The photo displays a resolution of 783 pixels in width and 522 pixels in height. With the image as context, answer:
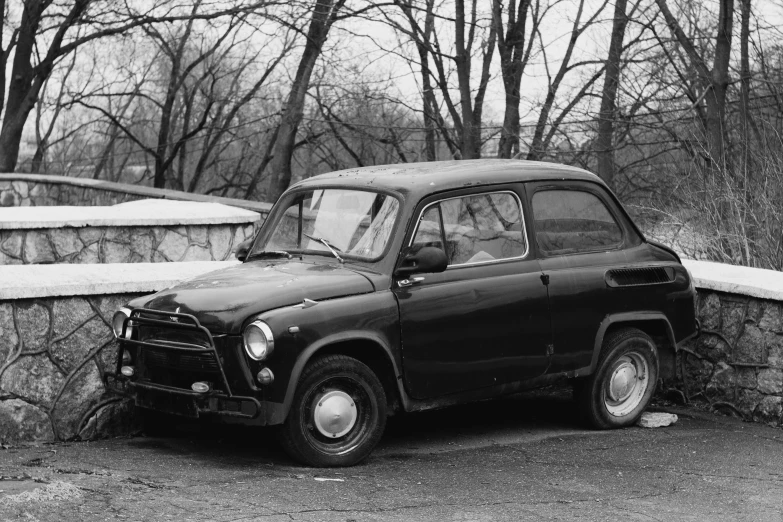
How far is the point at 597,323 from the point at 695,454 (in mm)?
981

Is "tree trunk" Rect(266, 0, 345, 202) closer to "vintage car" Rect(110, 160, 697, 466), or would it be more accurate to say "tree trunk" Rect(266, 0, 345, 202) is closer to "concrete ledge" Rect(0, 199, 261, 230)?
"concrete ledge" Rect(0, 199, 261, 230)

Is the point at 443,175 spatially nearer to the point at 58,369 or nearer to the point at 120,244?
the point at 58,369

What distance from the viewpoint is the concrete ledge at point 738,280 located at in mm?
7770

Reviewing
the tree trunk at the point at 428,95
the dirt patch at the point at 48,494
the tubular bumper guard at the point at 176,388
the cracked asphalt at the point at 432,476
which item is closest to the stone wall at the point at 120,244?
the cracked asphalt at the point at 432,476

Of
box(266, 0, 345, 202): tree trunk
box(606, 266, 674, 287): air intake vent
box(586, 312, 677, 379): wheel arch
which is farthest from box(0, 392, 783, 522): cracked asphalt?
box(266, 0, 345, 202): tree trunk

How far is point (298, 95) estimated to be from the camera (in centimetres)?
2219

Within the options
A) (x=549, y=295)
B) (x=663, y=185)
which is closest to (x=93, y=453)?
(x=549, y=295)

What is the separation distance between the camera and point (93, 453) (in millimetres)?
6426

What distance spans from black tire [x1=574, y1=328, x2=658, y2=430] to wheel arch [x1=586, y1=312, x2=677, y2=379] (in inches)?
2.6

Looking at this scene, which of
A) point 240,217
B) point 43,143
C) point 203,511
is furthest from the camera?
point 43,143

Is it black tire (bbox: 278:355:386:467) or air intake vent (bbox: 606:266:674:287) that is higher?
air intake vent (bbox: 606:266:674:287)

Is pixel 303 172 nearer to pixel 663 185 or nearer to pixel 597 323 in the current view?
pixel 663 185

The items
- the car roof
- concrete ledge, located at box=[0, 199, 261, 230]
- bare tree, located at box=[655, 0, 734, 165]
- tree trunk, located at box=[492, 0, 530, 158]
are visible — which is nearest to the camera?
the car roof

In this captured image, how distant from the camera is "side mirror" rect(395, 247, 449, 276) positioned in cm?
638
